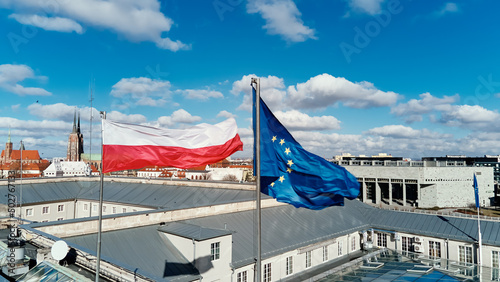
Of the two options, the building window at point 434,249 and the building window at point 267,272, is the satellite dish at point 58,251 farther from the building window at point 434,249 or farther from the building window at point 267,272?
the building window at point 434,249

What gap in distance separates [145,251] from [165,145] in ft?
42.7

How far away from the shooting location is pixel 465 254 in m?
30.2

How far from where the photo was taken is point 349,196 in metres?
11.7

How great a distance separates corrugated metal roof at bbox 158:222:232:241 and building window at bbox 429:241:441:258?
22.8 meters

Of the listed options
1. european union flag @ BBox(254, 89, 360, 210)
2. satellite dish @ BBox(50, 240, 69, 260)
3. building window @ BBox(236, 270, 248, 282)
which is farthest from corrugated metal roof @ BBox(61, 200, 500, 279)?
european union flag @ BBox(254, 89, 360, 210)

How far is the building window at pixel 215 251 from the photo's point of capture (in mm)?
21484

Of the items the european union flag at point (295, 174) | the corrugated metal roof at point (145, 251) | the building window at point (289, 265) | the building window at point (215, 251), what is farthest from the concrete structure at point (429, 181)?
the european union flag at point (295, 174)

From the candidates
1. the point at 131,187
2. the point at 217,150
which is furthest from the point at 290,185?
the point at 131,187

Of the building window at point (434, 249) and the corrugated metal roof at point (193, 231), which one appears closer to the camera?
the corrugated metal roof at point (193, 231)

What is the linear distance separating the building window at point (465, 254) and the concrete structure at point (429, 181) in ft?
168

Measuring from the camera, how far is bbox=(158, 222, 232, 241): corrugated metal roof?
2123 cm

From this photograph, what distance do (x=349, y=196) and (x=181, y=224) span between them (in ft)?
53.2

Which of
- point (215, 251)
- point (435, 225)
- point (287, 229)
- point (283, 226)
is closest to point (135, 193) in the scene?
point (283, 226)

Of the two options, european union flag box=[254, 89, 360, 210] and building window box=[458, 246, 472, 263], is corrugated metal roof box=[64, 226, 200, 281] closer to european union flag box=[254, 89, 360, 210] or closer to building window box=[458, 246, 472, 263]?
european union flag box=[254, 89, 360, 210]
